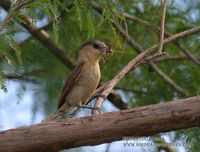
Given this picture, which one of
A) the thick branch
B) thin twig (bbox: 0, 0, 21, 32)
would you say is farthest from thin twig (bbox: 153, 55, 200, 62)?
thin twig (bbox: 0, 0, 21, 32)

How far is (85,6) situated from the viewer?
3.85 metres

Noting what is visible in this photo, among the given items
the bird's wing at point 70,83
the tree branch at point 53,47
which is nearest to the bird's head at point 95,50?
the bird's wing at point 70,83

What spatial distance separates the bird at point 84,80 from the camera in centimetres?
511

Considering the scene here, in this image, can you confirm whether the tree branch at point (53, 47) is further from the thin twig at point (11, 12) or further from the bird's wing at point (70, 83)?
the thin twig at point (11, 12)

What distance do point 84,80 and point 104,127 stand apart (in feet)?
5.20

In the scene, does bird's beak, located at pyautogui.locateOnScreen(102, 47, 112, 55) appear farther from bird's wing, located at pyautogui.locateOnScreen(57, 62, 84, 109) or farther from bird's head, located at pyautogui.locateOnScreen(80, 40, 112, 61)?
bird's wing, located at pyautogui.locateOnScreen(57, 62, 84, 109)

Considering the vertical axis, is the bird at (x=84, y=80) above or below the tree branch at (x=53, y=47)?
below

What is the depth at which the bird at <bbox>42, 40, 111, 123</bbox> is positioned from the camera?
5105 millimetres

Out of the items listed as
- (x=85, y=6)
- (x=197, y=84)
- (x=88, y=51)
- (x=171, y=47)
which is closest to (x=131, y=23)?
(x=171, y=47)

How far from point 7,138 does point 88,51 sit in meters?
1.73

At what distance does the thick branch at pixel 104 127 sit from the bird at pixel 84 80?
1.28 metres

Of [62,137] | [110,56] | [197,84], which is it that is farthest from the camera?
[197,84]

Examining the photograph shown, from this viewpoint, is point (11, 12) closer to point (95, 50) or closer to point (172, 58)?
point (95, 50)

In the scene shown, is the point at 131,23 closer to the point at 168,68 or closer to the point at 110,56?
the point at 168,68
